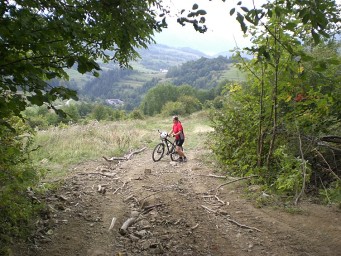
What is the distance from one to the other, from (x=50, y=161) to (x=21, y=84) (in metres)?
8.23

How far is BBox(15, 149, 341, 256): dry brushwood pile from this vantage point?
4.52 meters

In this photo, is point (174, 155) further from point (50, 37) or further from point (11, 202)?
point (50, 37)

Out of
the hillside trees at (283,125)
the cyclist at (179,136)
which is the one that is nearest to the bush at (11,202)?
the hillside trees at (283,125)

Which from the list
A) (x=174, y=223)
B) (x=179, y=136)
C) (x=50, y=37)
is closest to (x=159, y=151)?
(x=179, y=136)

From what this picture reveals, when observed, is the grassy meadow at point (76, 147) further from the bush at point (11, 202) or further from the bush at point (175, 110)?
the bush at point (175, 110)

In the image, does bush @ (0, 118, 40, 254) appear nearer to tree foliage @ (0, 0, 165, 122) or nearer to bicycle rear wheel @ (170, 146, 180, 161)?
tree foliage @ (0, 0, 165, 122)

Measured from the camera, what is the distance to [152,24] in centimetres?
350

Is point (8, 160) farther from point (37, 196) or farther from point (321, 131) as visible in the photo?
point (321, 131)

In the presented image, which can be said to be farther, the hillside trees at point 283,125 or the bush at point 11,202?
the hillside trees at point 283,125

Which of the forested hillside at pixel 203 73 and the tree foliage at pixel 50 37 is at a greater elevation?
the forested hillside at pixel 203 73

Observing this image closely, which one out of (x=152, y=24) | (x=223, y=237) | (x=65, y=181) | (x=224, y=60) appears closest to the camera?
(x=152, y=24)

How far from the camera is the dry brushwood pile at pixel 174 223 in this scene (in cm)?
452

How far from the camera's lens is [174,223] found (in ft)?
17.7

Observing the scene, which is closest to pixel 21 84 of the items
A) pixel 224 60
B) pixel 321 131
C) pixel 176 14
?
pixel 176 14
